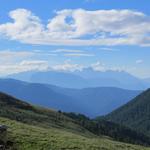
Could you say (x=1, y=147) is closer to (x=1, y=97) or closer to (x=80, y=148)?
(x=80, y=148)

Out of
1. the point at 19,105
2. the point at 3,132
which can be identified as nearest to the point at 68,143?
the point at 3,132

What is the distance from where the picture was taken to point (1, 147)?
40.5 m

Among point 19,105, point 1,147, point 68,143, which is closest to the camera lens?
point 1,147

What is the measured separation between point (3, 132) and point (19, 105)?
111728mm

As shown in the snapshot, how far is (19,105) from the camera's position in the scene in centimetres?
15562

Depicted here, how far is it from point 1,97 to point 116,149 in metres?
116

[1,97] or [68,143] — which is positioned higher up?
[1,97]

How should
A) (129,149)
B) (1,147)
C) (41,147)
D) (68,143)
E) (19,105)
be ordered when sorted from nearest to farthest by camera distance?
(1,147) → (41,147) → (68,143) → (129,149) → (19,105)

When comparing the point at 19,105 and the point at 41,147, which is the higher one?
the point at 19,105

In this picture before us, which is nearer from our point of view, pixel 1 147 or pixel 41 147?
pixel 1 147

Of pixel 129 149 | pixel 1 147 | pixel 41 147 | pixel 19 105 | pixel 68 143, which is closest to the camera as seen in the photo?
pixel 1 147

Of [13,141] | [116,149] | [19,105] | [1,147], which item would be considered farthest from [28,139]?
[19,105]

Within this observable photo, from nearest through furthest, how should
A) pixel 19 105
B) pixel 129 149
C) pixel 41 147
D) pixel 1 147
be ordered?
pixel 1 147 → pixel 41 147 → pixel 129 149 → pixel 19 105

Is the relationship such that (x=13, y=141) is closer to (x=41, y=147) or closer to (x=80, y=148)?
(x=41, y=147)
